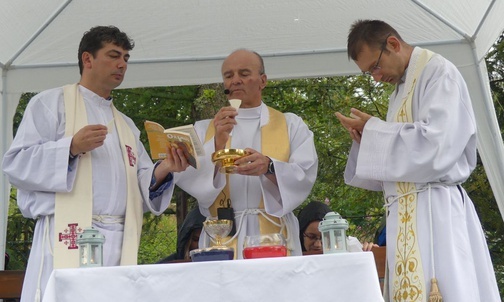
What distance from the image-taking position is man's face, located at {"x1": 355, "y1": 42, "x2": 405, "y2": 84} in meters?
4.73

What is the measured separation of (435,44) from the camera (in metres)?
6.42

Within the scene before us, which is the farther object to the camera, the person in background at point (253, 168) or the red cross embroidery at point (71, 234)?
the person in background at point (253, 168)

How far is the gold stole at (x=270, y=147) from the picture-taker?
522 cm

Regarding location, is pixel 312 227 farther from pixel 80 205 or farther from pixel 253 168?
pixel 80 205

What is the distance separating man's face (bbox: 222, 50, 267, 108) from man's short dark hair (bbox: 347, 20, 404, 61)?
913 mm

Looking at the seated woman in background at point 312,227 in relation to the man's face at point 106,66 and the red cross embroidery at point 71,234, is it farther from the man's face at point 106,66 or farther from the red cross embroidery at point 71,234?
the red cross embroidery at point 71,234

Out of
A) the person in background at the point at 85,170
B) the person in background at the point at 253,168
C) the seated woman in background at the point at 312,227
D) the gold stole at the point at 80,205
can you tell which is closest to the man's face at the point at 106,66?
the person in background at the point at 85,170

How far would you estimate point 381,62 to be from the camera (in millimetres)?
4734

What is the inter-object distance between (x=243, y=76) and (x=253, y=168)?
87 cm

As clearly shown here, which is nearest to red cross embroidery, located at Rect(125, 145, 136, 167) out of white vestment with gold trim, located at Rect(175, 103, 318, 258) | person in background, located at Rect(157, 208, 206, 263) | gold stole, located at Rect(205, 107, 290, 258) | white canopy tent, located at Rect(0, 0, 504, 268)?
white vestment with gold trim, located at Rect(175, 103, 318, 258)

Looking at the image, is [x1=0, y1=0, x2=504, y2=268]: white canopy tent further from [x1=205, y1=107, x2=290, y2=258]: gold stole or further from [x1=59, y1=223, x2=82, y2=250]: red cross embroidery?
[x1=59, y1=223, x2=82, y2=250]: red cross embroidery

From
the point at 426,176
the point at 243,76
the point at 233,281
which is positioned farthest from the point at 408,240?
the point at 243,76

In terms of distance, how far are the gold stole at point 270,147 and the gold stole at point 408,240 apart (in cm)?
97

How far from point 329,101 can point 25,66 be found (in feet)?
17.3
